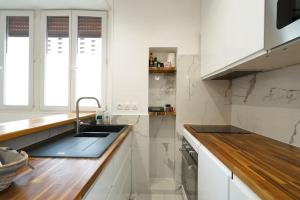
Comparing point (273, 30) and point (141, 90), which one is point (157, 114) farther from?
point (273, 30)

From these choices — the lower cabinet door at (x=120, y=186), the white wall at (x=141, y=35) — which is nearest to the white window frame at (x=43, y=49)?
the white wall at (x=141, y=35)

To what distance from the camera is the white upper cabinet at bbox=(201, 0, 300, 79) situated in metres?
0.94

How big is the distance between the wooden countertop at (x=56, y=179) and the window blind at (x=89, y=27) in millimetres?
2340

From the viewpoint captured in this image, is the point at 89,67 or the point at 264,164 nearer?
the point at 264,164

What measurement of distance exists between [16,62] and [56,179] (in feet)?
9.84

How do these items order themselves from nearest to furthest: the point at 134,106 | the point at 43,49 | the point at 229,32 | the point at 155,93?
1. the point at 229,32
2. the point at 134,106
3. the point at 155,93
4. the point at 43,49

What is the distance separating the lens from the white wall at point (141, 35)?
2.82 meters

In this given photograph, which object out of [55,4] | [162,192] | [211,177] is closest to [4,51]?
[55,4]

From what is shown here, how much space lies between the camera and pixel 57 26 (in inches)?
127

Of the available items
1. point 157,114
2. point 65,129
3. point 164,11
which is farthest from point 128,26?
point 65,129

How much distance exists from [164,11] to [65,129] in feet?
6.25

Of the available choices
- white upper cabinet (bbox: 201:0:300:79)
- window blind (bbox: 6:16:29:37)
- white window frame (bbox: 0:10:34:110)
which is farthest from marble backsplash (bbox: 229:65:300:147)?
window blind (bbox: 6:16:29:37)

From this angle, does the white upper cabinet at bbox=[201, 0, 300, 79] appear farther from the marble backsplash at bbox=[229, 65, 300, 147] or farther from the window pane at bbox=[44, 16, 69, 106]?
the window pane at bbox=[44, 16, 69, 106]

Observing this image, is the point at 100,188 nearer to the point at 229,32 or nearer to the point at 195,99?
the point at 229,32
